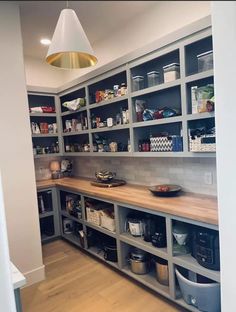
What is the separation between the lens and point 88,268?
8.24 ft

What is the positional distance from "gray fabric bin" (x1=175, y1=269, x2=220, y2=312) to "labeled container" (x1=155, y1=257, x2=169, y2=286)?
0.25 metres

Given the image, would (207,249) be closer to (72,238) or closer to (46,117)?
(72,238)

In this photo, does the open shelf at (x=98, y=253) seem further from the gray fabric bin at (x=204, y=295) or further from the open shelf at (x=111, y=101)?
the open shelf at (x=111, y=101)

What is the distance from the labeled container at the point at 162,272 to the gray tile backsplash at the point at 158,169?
0.70 meters

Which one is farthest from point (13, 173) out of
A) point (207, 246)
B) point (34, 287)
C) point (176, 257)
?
point (207, 246)

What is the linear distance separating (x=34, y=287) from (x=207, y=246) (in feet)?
5.51

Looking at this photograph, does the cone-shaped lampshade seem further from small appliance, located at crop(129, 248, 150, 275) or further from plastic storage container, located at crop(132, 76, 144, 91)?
small appliance, located at crop(129, 248, 150, 275)

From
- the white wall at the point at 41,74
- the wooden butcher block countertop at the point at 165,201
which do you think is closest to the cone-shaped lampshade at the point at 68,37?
the wooden butcher block countertop at the point at 165,201

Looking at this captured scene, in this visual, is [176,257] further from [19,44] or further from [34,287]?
[19,44]

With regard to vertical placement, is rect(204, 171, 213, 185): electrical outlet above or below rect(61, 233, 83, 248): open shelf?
above

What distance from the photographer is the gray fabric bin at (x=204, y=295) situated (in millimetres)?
1584

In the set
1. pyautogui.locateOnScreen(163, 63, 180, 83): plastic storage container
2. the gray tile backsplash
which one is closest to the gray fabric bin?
the gray tile backsplash

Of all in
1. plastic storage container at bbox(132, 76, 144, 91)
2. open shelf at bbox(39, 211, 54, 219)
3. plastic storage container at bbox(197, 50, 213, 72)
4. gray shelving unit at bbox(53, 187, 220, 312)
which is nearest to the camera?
gray shelving unit at bbox(53, 187, 220, 312)

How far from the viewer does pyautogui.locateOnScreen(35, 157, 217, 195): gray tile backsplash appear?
2139mm
